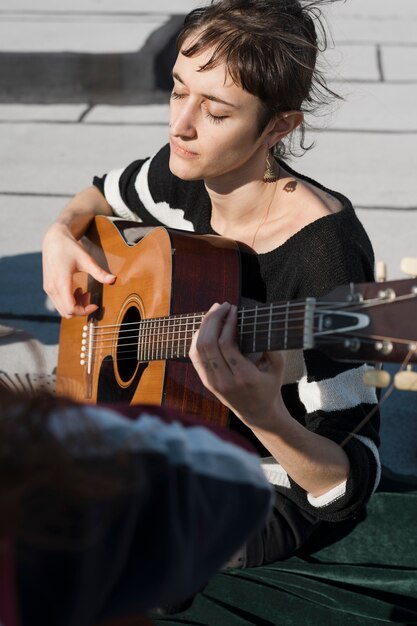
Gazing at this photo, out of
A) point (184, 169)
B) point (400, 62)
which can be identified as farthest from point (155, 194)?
point (400, 62)

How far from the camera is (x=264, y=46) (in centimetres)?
188

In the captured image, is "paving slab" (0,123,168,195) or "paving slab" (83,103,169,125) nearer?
"paving slab" (0,123,168,195)

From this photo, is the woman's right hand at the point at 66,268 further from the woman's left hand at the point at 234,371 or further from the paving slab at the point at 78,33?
the paving slab at the point at 78,33

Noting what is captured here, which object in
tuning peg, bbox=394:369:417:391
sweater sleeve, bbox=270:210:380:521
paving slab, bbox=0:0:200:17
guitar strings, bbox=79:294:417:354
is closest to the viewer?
tuning peg, bbox=394:369:417:391

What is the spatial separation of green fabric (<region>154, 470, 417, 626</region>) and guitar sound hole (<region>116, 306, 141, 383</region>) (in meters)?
0.53

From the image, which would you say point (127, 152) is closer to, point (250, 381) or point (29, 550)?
point (250, 381)

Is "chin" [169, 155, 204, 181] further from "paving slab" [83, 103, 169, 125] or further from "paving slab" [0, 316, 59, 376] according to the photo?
"paving slab" [83, 103, 169, 125]

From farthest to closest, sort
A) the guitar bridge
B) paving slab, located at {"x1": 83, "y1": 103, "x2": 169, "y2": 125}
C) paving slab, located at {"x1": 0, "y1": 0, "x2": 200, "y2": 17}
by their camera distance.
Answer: paving slab, located at {"x1": 0, "y1": 0, "x2": 200, "y2": 17} → paving slab, located at {"x1": 83, "y1": 103, "x2": 169, "y2": 125} → the guitar bridge

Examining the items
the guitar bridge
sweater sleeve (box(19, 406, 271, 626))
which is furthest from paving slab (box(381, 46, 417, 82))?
sweater sleeve (box(19, 406, 271, 626))

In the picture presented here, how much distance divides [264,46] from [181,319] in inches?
23.7

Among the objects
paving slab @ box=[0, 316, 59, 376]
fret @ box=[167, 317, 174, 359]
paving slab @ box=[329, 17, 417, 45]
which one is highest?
paving slab @ box=[329, 17, 417, 45]

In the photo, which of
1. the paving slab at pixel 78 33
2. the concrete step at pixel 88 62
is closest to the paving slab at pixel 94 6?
the paving slab at pixel 78 33

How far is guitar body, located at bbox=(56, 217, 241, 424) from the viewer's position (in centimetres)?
191

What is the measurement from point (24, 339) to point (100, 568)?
2.35 meters
